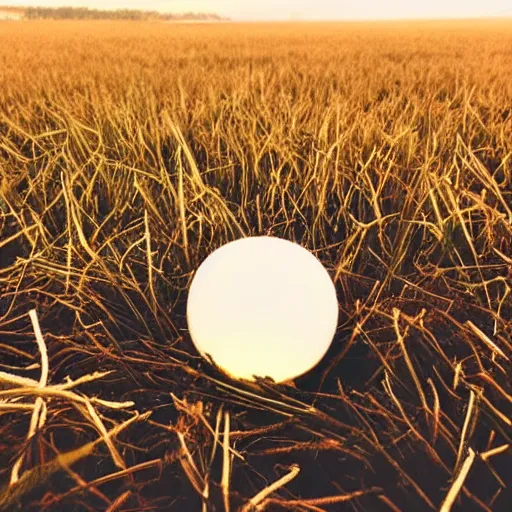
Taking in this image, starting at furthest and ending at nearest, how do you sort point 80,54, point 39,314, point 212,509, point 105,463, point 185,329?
point 80,54, point 39,314, point 185,329, point 105,463, point 212,509

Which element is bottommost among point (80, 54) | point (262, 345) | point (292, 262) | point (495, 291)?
point (80, 54)

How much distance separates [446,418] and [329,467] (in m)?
0.21

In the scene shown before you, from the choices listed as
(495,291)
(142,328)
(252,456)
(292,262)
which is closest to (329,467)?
(252,456)

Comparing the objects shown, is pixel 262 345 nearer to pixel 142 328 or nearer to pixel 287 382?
pixel 287 382

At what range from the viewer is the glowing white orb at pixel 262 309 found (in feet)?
2.62

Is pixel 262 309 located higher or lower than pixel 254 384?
higher

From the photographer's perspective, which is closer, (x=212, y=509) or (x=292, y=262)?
(x=212, y=509)

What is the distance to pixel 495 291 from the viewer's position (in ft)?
3.68

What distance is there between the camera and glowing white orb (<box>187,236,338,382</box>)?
31.4 inches

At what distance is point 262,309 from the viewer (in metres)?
0.80

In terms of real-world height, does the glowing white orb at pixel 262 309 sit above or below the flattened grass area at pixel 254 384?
above

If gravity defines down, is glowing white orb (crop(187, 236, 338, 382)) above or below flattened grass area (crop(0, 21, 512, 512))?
above

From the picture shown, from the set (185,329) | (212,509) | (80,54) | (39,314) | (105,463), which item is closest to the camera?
(212,509)

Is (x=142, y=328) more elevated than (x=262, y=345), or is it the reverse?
(x=262, y=345)
